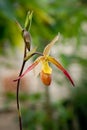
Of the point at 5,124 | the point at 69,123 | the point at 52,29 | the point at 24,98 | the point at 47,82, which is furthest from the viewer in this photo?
the point at 5,124

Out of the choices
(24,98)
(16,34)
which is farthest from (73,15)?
(24,98)

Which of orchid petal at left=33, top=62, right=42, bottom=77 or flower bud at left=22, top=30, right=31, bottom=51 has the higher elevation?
flower bud at left=22, top=30, right=31, bottom=51

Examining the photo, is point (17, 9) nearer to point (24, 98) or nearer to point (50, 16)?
point (50, 16)

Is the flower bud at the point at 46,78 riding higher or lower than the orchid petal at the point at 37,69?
lower

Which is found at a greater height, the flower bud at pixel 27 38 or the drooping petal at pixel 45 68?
the flower bud at pixel 27 38

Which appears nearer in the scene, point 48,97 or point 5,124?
point 48,97

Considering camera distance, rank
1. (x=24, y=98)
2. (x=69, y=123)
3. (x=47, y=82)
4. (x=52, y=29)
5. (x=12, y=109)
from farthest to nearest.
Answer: (x=12, y=109) < (x=69, y=123) < (x=24, y=98) < (x=52, y=29) < (x=47, y=82)

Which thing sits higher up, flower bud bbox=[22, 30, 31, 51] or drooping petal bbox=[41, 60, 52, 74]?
flower bud bbox=[22, 30, 31, 51]

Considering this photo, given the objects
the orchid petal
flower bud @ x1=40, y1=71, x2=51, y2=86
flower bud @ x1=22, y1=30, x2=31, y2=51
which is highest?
flower bud @ x1=22, y1=30, x2=31, y2=51

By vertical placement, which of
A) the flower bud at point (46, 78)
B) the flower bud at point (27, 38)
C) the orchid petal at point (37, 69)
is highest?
the flower bud at point (27, 38)

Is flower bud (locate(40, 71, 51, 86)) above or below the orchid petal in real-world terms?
below

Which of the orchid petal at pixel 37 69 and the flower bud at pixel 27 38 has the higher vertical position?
the flower bud at pixel 27 38
